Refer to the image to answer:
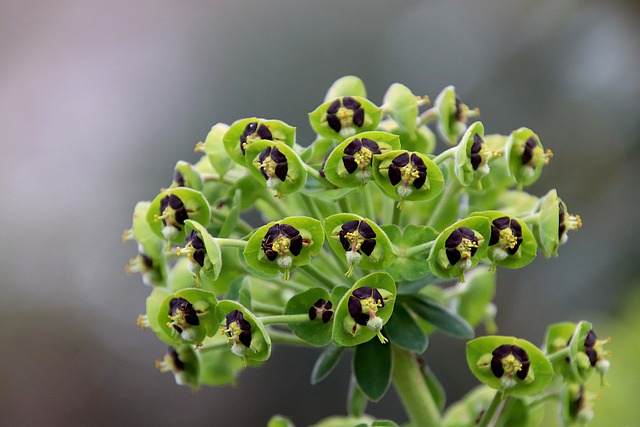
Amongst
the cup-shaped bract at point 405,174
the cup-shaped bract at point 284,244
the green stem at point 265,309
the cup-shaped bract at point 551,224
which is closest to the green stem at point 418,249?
the cup-shaped bract at point 405,174

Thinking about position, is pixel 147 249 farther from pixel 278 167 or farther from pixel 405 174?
pixel 405 174

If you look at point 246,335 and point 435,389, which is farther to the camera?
point 435,389

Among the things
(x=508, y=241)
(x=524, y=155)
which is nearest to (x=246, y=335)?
(x=508, y=241)

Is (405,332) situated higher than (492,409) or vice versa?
(405,332)

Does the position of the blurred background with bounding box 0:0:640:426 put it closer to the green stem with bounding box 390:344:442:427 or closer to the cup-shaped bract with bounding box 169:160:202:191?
the green stem with bounding box 390:344:442:427

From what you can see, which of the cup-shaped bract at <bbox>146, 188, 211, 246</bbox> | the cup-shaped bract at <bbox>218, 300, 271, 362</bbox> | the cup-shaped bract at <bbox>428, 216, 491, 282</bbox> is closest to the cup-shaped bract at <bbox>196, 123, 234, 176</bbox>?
the cup-shaped bract at <bbox>146, 188, 211, 246</bbox>

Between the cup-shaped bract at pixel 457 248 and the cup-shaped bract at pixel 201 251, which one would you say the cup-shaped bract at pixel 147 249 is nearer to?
the cup-shaped bract at pixel 201 251
